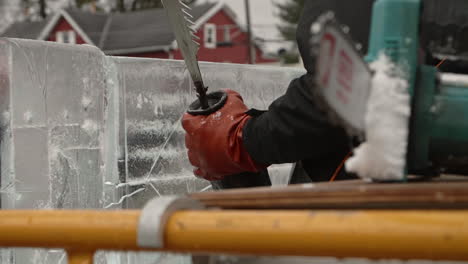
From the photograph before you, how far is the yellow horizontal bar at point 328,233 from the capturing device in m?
0.86

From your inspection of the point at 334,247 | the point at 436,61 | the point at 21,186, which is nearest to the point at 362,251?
the point at 334,247

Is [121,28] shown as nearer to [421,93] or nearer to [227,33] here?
[227,33]

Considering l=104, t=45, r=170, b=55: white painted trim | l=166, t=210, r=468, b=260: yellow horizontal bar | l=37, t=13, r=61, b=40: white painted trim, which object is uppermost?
l=166, t=210, r=468, b=260: yellow horizontal bar

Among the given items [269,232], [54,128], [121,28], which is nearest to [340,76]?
[269,232]

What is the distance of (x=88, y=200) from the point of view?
7.63 feet

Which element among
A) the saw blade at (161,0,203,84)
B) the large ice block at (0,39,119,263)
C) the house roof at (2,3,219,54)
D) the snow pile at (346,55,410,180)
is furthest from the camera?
the house roof at (2,3,219,54)

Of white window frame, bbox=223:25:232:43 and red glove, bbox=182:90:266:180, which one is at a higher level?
red glove, bbox=182:90:266:180

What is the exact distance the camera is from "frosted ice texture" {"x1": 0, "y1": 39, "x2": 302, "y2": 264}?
6.99 feet

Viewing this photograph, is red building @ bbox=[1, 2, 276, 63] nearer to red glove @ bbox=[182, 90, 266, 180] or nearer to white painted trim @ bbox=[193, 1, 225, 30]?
white painted trim @ bbox=[193, 1, 225, 30]

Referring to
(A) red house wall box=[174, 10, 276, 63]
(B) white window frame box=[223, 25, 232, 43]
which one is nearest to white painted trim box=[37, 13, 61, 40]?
(A) red house wall box=[174, 10, 276, 63]

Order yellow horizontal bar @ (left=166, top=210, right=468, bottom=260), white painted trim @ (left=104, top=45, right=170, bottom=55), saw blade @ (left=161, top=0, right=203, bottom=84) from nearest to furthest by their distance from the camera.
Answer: yellow horizontal bar @ (left=166, top=210, right=468, bottom=260)
saw blade @ (left=161, top=0, right=203, bottom=84)
white painted trim @ (left=104, top=45, right=170, bottom=55)

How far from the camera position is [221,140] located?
1.90 m

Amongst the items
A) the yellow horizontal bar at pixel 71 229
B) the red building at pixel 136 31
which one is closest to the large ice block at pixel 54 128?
the yellow horizontal bar at pixel 71 229

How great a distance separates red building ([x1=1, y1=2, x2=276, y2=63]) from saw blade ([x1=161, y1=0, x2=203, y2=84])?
2416 cm
